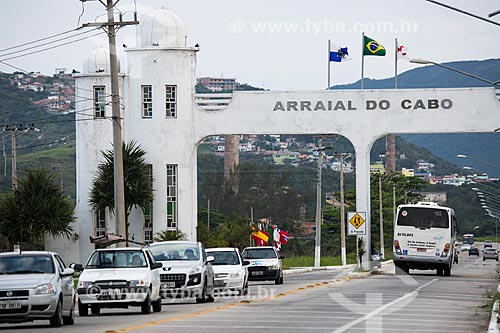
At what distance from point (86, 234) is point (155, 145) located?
6058mm

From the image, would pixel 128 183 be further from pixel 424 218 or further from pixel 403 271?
pixel 403 271

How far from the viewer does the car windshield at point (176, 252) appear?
2869cm

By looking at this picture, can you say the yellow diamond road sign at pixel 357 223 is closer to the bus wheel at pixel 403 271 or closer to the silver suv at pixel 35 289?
the bus wheel at pixel 403 271

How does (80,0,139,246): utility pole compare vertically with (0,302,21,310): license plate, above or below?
above

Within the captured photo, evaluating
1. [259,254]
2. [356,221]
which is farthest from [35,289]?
[356,221]

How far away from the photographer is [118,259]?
24.8 metres

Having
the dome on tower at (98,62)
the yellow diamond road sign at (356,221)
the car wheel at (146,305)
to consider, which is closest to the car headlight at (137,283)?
the car wheel at (146,305)

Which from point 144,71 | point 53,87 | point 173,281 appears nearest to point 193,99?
point 144,71

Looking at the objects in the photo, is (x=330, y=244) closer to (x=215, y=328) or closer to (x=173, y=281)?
(x=173, y=281)

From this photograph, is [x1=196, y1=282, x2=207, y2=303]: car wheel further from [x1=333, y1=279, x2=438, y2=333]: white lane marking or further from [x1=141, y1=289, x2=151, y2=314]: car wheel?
[x1=333, y1=279, x2=438, y2=333]: white lane marking

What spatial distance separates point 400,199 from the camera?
128 m

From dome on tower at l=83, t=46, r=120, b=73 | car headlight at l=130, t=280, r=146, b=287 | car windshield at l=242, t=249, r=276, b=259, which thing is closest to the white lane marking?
car headlight at l=130, t=280, r=146, b=287

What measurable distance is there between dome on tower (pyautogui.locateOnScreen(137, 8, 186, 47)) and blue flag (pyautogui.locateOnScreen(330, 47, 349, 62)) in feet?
26.1

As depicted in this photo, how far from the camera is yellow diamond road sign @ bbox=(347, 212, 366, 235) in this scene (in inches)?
2135
